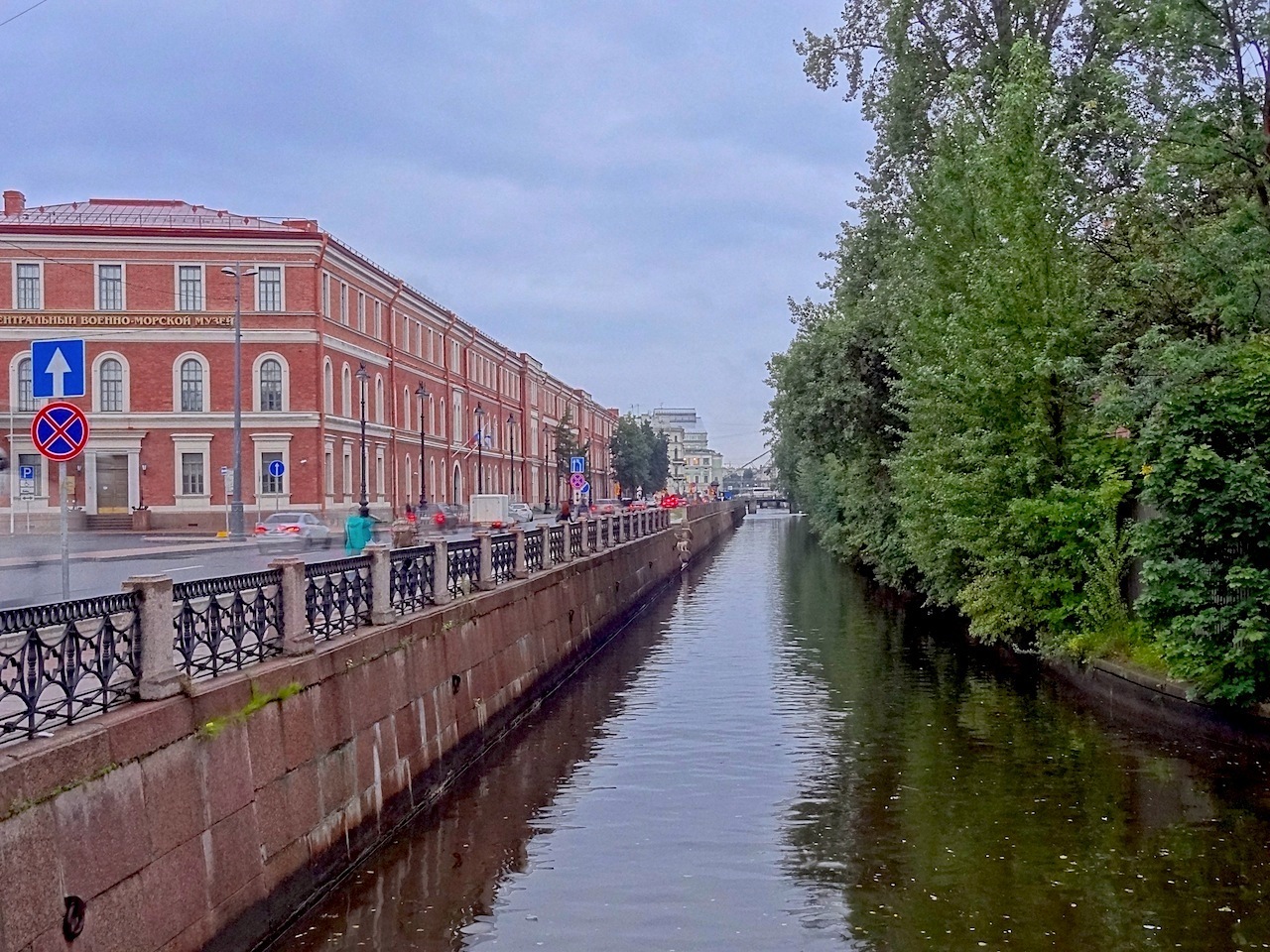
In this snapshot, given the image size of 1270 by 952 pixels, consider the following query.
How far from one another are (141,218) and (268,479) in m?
11.6

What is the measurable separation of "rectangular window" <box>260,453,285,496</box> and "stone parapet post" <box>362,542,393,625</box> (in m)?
36.7

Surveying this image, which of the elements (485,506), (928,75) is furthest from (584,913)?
(485,506)

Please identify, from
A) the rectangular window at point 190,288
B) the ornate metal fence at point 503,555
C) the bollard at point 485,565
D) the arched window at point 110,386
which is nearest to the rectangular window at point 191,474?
the arched window at point 110,386

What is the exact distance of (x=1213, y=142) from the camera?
16.5 metres

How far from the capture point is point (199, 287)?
1877 inches

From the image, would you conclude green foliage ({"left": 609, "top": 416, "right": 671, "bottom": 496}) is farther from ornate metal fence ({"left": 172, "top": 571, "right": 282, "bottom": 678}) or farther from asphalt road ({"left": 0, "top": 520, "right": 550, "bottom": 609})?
ornate metal fence ({"left": 172, "top": 571, "right": 282, "bottom": 678})

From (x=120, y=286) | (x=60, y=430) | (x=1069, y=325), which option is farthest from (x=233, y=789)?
(x=120, y=286)

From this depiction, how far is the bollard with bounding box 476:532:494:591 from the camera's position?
17219 mm

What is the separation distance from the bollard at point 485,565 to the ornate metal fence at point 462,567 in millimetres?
43

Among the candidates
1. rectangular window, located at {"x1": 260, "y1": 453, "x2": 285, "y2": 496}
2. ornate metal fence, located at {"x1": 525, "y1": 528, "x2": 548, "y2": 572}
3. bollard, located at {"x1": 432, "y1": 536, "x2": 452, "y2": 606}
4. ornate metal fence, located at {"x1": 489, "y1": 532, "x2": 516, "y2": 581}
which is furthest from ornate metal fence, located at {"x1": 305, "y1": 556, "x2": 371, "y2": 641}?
rectangular window, located at {"x1": 260, "y1": 453, "x2": 285, "y2": 496}

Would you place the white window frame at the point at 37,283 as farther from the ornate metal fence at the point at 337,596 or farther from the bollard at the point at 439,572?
the ornate metal fence at the point at 337,596

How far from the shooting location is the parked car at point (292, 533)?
33625mm

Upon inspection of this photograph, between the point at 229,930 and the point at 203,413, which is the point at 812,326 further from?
the point at 229,930

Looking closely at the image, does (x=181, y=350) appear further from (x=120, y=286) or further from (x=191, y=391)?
(x=120, y=286)
